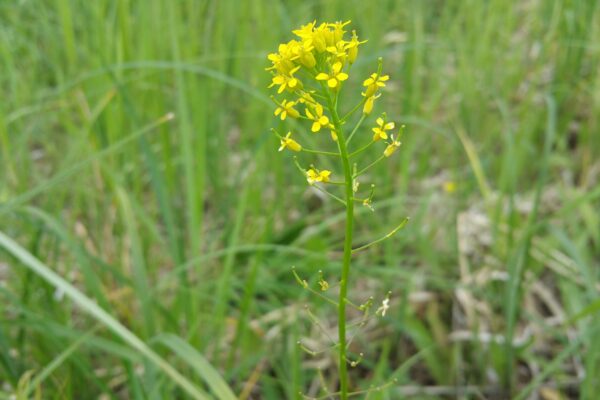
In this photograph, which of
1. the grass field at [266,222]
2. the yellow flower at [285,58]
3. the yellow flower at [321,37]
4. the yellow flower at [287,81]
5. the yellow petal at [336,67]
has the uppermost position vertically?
the yellow flower at [321,37]

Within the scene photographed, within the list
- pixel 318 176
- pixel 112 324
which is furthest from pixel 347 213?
pixel 112 324

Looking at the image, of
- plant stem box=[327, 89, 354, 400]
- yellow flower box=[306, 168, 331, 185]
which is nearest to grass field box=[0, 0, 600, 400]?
plant stem box=[327, 89, 354, 400]

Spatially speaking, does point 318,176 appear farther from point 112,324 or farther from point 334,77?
point 112,324

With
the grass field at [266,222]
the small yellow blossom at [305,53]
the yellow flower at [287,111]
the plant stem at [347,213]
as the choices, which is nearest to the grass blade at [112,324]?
the grass field at [266,222]

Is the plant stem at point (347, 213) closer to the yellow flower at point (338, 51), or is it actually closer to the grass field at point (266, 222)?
the yellow flower at point (338, 51)

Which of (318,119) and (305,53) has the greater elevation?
(305,53)

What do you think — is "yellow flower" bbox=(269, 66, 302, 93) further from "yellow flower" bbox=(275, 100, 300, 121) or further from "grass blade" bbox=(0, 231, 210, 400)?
"grass blade" bbox=(0, 231, 210, 400)
